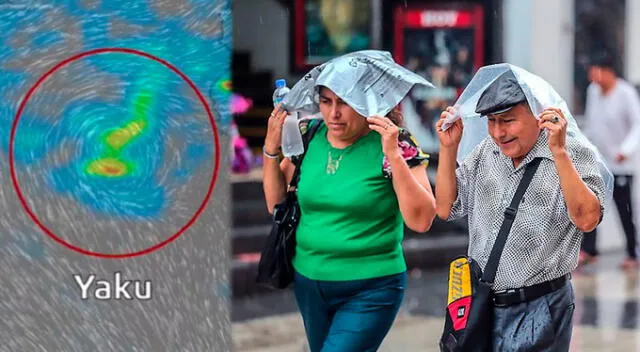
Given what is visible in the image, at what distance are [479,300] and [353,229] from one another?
64cm

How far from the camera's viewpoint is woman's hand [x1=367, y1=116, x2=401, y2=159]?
160 inches

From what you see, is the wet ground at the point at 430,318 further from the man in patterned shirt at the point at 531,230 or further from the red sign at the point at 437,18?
the red sign at the point at 437,18

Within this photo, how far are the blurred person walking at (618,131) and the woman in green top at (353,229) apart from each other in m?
5.78

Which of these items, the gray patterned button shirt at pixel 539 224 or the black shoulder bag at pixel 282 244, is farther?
the black shoulder bag at pixel 282 244

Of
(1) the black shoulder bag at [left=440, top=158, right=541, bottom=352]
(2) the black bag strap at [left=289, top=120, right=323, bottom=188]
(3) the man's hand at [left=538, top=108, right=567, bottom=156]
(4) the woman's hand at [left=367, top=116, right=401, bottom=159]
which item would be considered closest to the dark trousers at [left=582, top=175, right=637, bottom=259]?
(2) the black bag strap at [left=289, top=120, right=323, bottom=188]

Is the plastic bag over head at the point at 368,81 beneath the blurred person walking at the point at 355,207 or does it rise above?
above

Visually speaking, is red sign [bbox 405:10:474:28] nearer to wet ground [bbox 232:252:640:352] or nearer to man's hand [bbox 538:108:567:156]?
wet ground [bbox 232:252:640:352]

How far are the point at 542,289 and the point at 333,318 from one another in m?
0.90

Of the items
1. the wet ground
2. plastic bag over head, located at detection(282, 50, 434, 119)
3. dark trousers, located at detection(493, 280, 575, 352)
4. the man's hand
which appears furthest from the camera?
the wet ground

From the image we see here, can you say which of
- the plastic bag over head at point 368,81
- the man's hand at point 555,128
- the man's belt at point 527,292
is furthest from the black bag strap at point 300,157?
the man's hand at point 555,128

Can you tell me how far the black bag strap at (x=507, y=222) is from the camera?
3.75m

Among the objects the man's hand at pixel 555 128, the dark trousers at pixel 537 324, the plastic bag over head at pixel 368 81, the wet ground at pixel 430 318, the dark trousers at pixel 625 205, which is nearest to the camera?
the man's hand at pixel 555 128

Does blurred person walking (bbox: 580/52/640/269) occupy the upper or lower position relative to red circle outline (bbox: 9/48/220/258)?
lower

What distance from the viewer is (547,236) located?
147 inches
